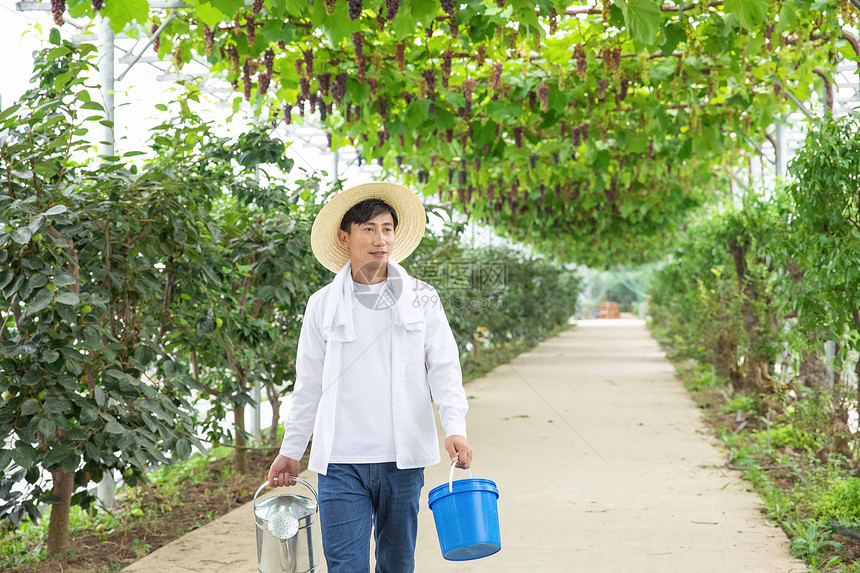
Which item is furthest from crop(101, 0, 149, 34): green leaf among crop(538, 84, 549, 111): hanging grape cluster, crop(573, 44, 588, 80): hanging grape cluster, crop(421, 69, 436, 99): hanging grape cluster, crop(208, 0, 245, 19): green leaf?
crop(538, 84, 549, 111): hanging grape cluster

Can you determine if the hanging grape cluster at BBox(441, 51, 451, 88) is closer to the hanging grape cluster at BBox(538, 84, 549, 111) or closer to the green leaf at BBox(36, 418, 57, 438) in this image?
the hanging grape cluster at BBox(538, 84, 549, 111)

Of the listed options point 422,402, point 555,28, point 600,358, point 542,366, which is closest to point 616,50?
point 555,28

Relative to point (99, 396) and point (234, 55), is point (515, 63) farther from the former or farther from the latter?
point (99, 396)

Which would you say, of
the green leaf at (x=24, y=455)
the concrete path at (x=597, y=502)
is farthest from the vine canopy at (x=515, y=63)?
the concrete path at (x=597, y=502)

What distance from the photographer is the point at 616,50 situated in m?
5.16

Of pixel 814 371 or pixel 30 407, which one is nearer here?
pixel 30 407

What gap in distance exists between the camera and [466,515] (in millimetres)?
2240

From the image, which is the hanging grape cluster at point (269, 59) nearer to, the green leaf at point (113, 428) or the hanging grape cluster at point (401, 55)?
the hanging grape cluster at point (401, 55)

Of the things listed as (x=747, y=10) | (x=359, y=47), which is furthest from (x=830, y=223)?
(x=359, y=47)

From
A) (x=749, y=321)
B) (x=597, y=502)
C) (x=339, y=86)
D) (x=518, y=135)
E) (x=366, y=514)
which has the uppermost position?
(x=339, y=86)

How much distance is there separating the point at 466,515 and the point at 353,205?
1.08 m

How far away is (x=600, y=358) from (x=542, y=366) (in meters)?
2.00

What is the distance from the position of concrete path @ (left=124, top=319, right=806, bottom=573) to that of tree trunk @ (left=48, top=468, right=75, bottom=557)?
38cm

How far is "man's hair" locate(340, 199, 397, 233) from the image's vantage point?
2.49 m
